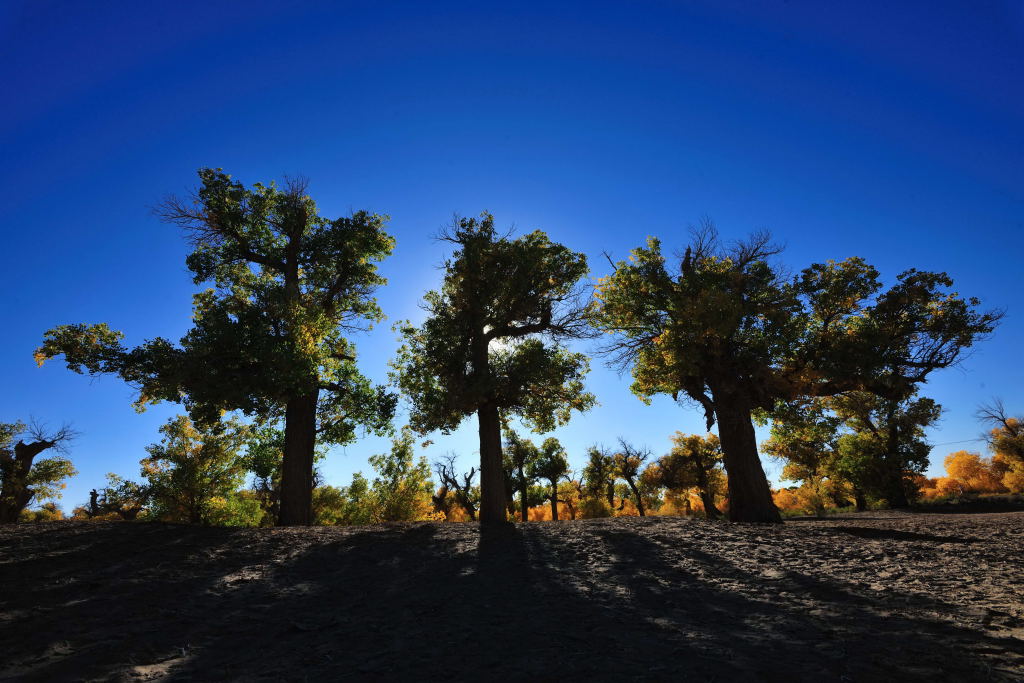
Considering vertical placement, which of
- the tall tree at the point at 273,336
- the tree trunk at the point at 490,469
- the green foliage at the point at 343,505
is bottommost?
the green foliage at the point at 343,505

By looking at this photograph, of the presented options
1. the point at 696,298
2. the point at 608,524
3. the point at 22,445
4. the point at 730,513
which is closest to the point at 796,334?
the point at 696,298

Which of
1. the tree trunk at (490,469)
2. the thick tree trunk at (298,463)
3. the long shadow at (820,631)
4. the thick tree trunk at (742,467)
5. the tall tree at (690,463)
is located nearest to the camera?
the long shadow at (820,631)

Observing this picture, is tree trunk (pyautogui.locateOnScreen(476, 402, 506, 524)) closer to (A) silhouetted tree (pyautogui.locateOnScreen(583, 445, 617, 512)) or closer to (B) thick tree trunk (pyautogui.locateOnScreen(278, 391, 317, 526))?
(B) thick tree trunk (pyautogui.locateOnScreen(278, 391, 317, 526))

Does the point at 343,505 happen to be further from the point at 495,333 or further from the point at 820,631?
the point at 820,631

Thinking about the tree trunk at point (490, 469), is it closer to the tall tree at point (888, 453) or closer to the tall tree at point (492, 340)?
the tall tree at point (492, 340)

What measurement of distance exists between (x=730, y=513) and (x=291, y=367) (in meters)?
15.8

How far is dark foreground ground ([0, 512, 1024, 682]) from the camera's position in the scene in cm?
396

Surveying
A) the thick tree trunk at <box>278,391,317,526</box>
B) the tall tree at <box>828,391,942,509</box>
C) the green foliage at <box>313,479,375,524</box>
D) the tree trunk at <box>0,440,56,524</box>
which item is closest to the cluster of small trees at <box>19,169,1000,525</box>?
the thick tree trunk at <box>278,391,317,526</box>

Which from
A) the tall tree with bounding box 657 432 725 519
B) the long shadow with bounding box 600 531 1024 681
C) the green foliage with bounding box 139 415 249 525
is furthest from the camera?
the tall tree with bounding box 657 432 725 519

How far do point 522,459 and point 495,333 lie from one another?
22.2 m

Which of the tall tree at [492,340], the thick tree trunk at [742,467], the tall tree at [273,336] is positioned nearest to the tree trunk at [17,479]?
the tall tree at [273,336]

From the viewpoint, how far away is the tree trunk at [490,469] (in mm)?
14289

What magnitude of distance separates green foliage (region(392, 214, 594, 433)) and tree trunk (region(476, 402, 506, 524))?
1.91 ft

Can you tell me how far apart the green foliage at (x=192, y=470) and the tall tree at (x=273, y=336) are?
47.6 ft
